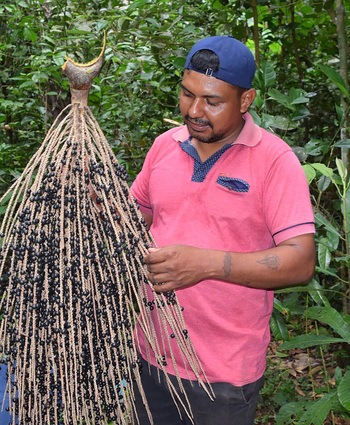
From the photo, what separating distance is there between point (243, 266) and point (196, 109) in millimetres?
507

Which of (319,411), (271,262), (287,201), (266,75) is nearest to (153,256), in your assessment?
(271,262)

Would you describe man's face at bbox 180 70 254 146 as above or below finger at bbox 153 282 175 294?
above

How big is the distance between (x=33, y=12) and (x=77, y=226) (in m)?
3.24

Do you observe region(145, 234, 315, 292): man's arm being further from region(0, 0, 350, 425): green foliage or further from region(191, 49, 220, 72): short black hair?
region(0, 0, 350, 425): green foliage

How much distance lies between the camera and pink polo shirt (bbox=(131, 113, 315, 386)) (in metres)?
1.51

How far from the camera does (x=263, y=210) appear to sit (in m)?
1.51

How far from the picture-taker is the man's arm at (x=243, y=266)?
1268 mm

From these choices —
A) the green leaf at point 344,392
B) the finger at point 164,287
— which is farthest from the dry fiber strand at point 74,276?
the green leaf at point 344,392

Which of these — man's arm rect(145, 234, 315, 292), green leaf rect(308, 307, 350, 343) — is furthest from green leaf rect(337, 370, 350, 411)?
man's arm rect(145, 234, 315, 292)

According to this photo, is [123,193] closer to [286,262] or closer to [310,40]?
[286,262]

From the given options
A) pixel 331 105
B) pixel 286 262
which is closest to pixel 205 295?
pixel 286 262

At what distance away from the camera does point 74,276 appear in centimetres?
118

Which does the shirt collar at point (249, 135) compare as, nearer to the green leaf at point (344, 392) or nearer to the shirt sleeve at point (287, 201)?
the shirt sleeve at point (287, 201)

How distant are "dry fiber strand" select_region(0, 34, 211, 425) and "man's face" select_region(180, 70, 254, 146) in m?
0.36
